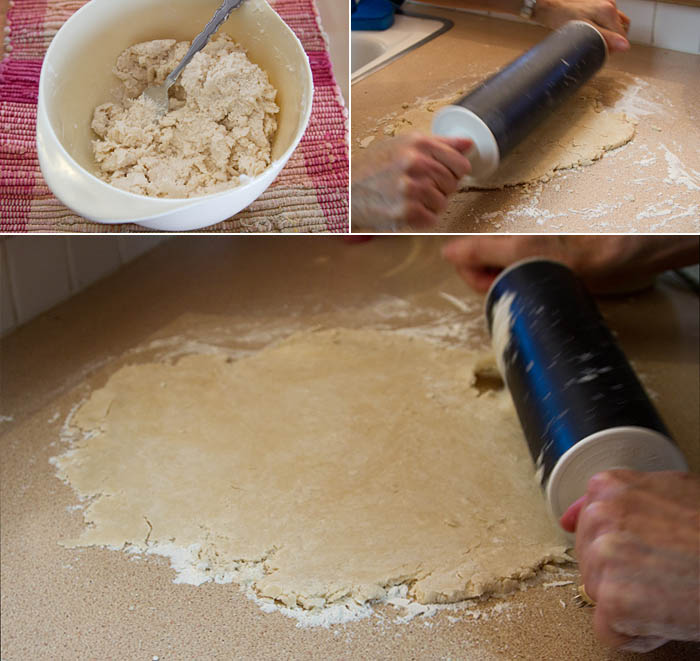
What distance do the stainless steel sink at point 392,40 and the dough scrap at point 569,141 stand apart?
59mm

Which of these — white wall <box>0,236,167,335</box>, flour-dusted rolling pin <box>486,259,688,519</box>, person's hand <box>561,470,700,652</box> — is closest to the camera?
person's hand <box>561,470,700,652</box>

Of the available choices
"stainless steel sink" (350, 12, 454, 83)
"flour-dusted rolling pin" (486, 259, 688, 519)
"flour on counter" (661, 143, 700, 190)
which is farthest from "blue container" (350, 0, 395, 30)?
"flour-dusted rolling pin" (486, 259, 688, 519)

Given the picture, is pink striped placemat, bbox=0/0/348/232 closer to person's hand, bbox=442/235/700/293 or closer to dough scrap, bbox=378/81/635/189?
dough scrap, bbox=378/81/635/189

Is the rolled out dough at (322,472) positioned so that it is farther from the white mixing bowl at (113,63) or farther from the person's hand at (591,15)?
the person's hand at (591,15)

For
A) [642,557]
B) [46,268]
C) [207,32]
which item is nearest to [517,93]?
[207,32]

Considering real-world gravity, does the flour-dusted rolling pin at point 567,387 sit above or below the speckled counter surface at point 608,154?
below

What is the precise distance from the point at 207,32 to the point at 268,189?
0.14 meters

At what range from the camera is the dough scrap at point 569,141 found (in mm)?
700

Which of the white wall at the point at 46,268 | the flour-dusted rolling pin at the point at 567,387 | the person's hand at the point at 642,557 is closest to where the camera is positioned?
the person's hand at the point at 642,557

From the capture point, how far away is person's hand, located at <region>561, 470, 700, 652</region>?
2.04 feet

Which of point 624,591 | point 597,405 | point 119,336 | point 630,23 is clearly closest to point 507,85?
point 630,23

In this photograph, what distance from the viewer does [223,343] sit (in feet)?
3.82

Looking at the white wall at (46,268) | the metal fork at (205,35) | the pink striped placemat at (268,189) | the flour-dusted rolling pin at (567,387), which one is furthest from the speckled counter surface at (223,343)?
the metal fork at (205,35)

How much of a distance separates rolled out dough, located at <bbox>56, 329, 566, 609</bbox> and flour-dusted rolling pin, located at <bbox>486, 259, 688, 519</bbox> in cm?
7
